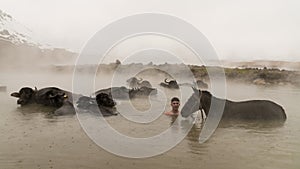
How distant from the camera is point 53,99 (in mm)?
10914

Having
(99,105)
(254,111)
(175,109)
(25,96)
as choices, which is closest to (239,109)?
(254,111)

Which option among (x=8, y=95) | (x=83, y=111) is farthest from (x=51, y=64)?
(x=83, y=111)

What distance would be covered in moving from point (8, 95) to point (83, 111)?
4995mm

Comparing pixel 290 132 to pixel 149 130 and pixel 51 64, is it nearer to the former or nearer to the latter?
pixel 149 130

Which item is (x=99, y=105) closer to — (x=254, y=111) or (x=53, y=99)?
(x=53, y=99)

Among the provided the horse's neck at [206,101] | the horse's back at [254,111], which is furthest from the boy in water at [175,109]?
the horse's back at [254,111]

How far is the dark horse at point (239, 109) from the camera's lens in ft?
32.0

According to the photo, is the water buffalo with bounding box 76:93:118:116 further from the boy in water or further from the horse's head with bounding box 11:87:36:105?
the horse's head with bounding box 11:87:36:105

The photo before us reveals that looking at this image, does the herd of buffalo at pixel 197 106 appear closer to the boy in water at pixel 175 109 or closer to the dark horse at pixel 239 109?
the dark horse at pixel 239 109

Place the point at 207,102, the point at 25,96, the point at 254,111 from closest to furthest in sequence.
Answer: the point at 254,111, the point at 207,102, the point at 25,96

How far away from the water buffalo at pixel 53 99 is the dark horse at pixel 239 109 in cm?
241

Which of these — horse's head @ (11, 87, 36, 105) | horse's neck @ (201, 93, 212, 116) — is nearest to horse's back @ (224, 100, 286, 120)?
horse's neck @ (201, 93, 212, 116)

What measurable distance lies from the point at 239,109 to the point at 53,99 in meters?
5.35

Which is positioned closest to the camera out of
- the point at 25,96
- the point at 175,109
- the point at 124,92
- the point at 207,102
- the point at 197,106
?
the point at 197,106
